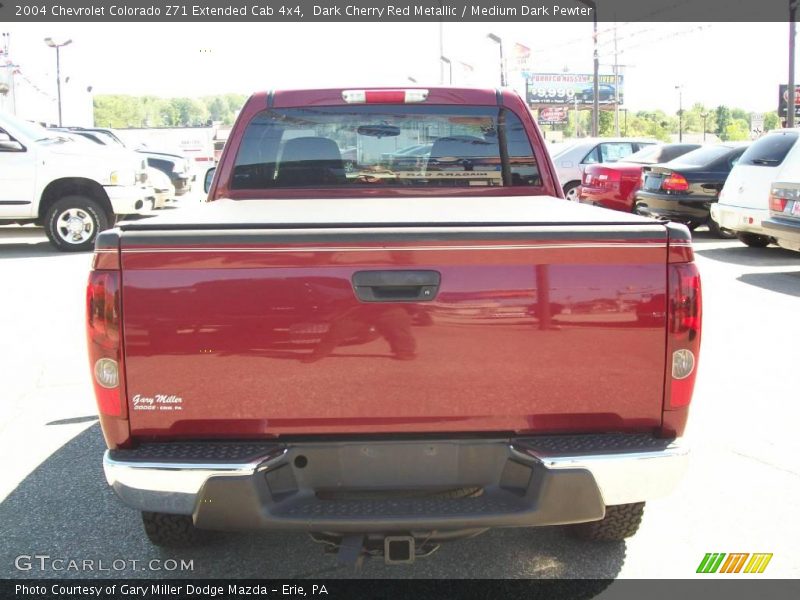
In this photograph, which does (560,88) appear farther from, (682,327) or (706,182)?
(682,327)

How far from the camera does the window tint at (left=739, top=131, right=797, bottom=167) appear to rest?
37.5ft

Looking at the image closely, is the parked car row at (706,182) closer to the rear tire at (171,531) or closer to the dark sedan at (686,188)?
the dark sedan at (686,188)

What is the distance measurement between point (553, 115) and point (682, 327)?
11072 centimetres

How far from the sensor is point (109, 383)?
110 inches

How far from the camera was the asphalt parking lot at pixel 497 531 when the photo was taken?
3.49 meters

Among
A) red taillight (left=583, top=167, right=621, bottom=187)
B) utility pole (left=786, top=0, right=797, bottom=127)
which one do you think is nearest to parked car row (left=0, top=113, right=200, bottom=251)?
red taillight (left=583, top=167, right=621, bottom=187)

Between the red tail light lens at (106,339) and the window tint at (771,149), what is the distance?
10599mm

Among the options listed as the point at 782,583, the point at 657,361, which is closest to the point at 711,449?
the point at 782,583

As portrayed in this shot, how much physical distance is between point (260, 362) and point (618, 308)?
1146 mm

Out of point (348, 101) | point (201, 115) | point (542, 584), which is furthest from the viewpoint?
point (201, 115)

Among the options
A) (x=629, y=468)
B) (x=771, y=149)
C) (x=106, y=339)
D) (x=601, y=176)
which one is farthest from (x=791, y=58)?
(x=106, y=339)

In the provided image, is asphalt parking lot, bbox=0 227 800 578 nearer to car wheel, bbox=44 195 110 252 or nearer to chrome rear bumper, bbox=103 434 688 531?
chrome rear bumper, bbox=103 434 688 531

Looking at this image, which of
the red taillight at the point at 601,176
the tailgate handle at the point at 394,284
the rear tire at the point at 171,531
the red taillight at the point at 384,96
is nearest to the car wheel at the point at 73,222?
the red taillight at the point at 601,176

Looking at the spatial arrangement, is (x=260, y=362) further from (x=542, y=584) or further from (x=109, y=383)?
(x=542, y=584)
